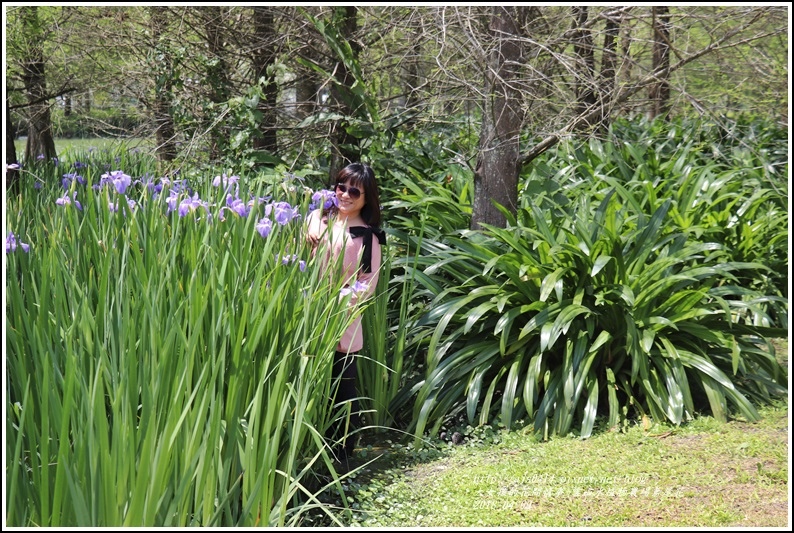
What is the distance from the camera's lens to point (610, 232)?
11.8ft

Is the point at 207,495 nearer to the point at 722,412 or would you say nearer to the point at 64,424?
the point at 64,424

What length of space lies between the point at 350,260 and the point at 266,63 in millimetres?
3574

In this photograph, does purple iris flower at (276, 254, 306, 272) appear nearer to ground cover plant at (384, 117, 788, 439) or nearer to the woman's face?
the woman's face

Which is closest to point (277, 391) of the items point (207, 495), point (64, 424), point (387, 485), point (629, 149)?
point (207, 495)

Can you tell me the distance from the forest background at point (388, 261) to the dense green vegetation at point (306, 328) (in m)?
0.01

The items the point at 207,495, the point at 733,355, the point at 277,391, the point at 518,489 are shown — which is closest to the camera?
the point at 207,495

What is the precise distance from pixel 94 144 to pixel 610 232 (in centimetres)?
544

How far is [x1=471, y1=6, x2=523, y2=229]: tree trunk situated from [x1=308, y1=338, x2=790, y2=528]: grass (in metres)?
1.19

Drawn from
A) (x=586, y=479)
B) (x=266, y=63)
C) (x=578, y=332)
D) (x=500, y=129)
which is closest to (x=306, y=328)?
(x=586, y=479)

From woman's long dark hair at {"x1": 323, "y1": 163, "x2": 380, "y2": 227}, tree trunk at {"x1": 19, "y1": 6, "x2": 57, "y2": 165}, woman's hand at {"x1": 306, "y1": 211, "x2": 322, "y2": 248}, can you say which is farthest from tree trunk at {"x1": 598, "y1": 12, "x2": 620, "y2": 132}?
tree trunk at {"x1": 19, "y1": 6, "x2": 57, "y2": 165}

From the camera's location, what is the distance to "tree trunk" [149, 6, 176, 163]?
19.2 ft

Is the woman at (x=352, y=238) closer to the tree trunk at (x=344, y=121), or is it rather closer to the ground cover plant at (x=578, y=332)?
the ground cover plant at (x=578, y=332)

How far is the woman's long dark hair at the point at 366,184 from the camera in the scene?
3.11 meters

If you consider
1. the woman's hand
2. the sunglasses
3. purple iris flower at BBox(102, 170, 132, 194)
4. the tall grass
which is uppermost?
purple iris flower at BBox(102, 170, 132, 194)
